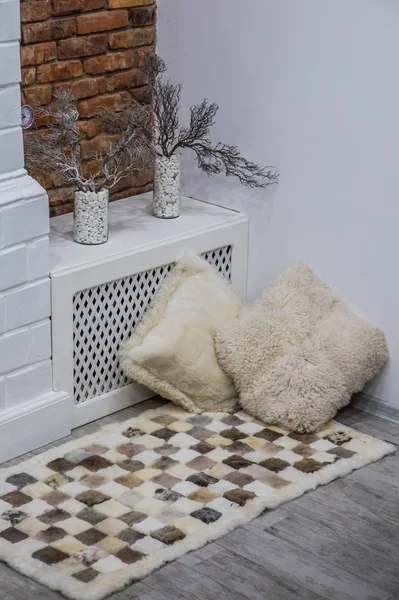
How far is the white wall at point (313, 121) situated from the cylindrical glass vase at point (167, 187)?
21 cm

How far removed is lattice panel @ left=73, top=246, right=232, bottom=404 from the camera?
10.0ft

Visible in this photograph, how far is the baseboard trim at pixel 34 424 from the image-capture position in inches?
113

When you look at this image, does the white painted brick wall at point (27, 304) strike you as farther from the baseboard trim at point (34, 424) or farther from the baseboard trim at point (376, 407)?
the baseboard trim at point (376, 407)

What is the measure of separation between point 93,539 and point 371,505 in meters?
0.71

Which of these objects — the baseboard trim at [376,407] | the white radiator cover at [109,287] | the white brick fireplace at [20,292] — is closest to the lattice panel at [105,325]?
the white radiator cover at [109,287]

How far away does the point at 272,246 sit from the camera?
11.2ft

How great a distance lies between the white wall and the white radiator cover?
8.6 inches

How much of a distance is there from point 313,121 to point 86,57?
72 cm

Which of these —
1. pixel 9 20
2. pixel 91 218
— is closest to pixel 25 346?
pixel 91 218

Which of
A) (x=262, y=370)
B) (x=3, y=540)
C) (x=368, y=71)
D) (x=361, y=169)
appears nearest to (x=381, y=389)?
(x=262, y=370)

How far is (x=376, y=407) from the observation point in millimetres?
3254

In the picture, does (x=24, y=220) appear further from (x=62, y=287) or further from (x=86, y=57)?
(x=86, y=57)

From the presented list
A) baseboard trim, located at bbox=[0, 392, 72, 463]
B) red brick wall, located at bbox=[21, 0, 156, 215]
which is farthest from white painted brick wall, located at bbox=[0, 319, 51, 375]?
red brick wall, located at bbox=[21, 0, 156, 215]

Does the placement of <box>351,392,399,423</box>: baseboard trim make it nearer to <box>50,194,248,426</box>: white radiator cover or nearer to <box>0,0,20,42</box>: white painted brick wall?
<box>50,194,248,426</box>: white radiator cover
